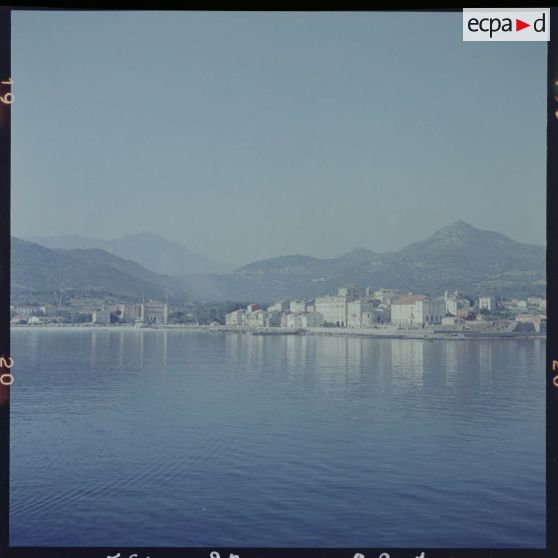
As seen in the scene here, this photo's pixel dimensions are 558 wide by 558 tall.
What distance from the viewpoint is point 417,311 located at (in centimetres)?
1535

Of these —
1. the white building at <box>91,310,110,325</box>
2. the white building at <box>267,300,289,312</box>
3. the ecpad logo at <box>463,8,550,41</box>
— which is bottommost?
the white building at <box>91,310,110,325</box>

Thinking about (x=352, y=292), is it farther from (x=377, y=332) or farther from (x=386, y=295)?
(x=377, y=332)

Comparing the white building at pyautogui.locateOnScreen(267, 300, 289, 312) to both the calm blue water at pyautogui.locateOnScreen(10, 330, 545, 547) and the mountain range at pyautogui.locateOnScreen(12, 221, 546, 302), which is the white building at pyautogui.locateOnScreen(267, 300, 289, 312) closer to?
the mountain range at pyautogui.locateOnScreen(12, 221, 546, 302)

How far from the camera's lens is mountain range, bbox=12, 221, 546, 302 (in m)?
13.2

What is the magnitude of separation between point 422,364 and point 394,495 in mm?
9191

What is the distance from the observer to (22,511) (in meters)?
4.96

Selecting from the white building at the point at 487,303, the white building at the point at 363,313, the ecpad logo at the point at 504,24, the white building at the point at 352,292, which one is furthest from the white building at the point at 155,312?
the ecpad logo at the point at 504,24

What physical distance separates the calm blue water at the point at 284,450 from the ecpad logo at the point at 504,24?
272 centimetres

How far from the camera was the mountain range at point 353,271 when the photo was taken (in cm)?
1317

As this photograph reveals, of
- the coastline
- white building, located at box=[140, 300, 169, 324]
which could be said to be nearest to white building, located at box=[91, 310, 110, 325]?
the coastline

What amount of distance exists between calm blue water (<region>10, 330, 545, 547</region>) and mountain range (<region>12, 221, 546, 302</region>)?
1.33 m

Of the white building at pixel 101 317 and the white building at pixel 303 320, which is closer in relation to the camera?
the white building at pixel 303 320

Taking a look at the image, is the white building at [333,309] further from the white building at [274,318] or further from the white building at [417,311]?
the white building at [417,311]

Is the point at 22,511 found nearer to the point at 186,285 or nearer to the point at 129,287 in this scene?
the point at 186,285
